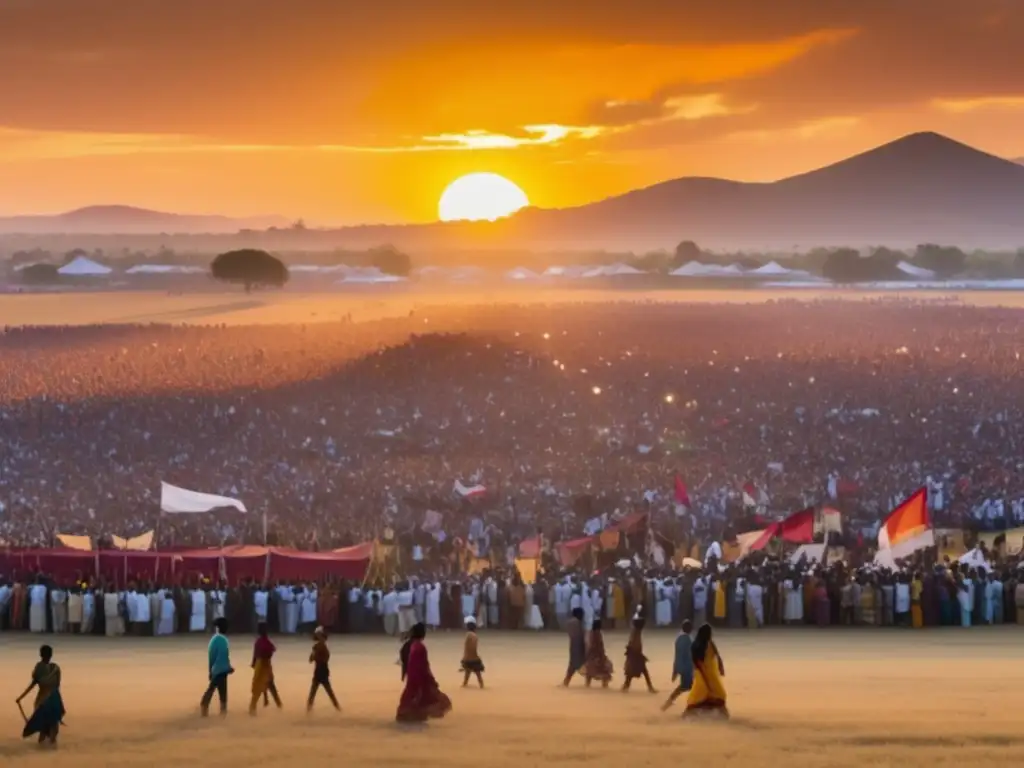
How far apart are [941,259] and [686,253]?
9.33 m

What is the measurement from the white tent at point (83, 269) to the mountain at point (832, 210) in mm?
14634

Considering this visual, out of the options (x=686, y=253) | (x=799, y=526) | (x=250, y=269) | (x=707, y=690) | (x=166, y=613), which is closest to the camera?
(x=707, y=690)

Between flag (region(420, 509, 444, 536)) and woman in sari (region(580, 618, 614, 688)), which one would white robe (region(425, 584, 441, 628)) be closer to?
flag (region(420, 509, 444, 536))

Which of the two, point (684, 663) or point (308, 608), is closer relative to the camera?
point (684, 663)

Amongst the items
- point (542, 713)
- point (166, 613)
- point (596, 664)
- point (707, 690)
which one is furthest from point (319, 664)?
point (166, 613)

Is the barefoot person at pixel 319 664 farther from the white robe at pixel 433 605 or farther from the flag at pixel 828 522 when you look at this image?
the flag at pixel 828 522

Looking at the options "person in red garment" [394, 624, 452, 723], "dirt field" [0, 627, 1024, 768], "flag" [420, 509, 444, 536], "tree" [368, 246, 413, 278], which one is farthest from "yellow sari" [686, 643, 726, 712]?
"tree" [368, 246, 413, 278]

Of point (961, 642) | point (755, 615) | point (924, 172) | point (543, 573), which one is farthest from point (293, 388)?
point (924, 172)

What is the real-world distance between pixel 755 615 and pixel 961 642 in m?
3.13

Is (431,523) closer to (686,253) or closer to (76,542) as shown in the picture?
(76,542)

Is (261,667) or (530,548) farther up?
(261,667)

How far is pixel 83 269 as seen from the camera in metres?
54.0

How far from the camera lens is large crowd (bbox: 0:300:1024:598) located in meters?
33.4

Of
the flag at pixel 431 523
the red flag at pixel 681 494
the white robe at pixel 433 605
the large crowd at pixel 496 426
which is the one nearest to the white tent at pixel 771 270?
the large crowd at pixel 496 426
